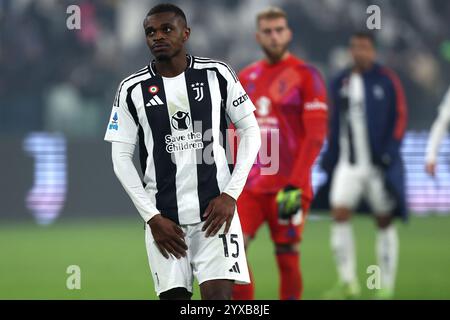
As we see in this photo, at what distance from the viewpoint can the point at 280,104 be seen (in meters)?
A: 7.69

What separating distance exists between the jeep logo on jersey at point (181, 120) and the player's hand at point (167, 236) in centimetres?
43

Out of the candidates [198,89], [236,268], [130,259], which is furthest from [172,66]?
[130,259]

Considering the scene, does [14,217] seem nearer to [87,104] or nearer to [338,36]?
[87,104]

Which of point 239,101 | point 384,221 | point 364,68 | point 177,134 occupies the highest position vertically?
point 364,68

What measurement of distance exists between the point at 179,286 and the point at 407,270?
6200 mm

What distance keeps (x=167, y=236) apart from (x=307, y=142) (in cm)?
243

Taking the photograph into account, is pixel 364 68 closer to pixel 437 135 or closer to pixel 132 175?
pixel 437 135

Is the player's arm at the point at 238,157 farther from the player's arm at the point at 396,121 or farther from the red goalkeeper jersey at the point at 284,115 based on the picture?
the player's arm at the point at 396,121

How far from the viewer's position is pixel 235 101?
18.0 ft

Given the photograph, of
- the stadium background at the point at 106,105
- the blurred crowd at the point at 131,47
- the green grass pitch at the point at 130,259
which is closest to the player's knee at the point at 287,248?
the green grass pitch at the point at 130,259

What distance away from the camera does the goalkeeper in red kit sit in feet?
24.9

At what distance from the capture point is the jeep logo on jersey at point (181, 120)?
5.39m

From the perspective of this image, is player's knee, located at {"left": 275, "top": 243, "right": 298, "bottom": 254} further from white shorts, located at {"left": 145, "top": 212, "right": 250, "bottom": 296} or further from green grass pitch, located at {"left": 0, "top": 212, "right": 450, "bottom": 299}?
white shorts, located at {"left": 145, "top": 212, "right": 250, "bottom": 296}

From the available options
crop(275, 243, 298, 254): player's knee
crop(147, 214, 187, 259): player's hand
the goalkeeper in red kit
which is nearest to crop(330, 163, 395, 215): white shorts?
the goalkeeper in red kit
